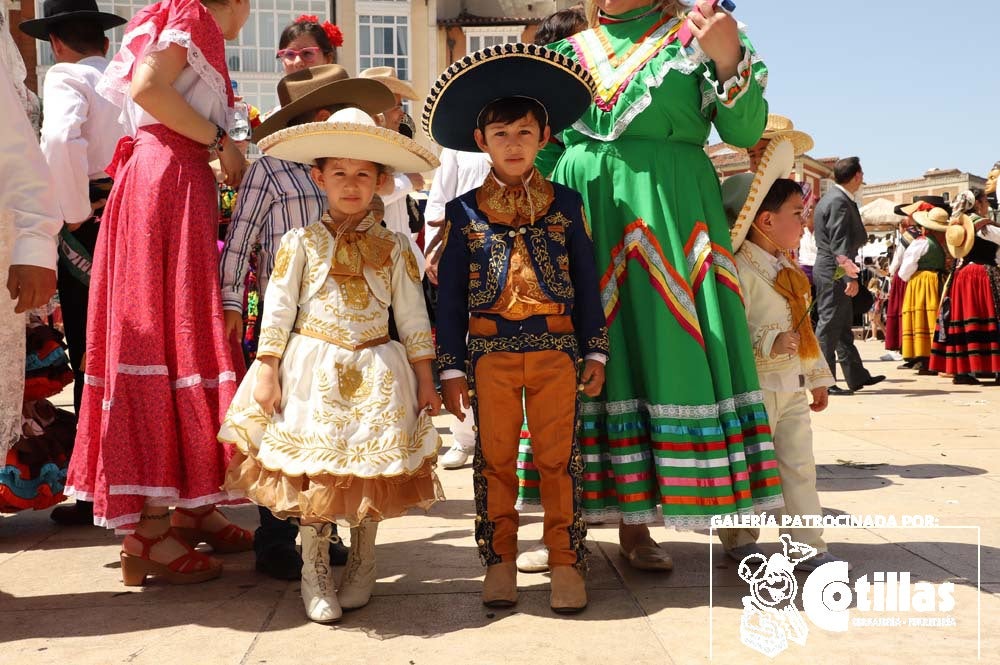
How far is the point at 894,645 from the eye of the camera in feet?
9.21

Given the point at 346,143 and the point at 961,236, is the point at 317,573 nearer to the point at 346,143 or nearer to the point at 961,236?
the point at 346,143

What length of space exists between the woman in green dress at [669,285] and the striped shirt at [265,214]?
3.52 feet

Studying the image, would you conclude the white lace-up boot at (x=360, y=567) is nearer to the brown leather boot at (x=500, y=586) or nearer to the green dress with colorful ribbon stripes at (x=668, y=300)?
the brown leather boot at (x=500, y=586)

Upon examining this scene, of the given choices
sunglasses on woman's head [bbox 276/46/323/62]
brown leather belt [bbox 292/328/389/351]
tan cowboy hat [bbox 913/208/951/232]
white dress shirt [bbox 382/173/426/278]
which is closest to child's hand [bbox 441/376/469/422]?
brown leather belt [bbox 292/328/389/351]

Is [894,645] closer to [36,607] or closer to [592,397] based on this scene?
[592,397]

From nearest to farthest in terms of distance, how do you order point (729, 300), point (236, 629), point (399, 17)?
point (236, 629), point (729, 300), point (399, 17)

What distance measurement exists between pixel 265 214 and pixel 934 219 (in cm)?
1015

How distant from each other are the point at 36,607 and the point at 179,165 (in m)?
1.68

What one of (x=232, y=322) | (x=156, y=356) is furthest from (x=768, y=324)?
(x=156, y=356)

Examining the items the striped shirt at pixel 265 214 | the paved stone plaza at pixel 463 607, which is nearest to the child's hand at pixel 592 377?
the paved stone plaza at pixel 463 607

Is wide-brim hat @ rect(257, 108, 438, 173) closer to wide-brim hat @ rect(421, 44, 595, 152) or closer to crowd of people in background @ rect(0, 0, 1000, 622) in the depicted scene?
crowd of people in background @ rect(0, 0, 1000, 622)

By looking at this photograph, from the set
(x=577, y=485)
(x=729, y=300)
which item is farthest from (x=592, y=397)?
(x=729, y=300)

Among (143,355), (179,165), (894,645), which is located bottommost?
(894,645)

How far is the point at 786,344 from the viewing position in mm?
3650
